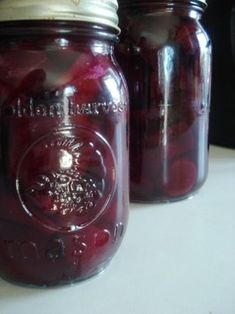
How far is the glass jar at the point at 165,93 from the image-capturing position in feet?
1.67

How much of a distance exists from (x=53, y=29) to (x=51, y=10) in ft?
0.05

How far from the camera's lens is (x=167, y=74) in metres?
0.52

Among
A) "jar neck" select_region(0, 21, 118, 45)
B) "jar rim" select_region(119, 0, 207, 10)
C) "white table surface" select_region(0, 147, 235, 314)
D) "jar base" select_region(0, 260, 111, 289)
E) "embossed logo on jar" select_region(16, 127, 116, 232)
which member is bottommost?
"white table surface" select_region(0, 147, 235, 314)

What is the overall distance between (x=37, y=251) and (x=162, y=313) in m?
0.11

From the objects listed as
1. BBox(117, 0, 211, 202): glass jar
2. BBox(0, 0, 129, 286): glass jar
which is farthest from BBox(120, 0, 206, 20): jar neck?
BBox(0, 0, 129, 286): glass jar

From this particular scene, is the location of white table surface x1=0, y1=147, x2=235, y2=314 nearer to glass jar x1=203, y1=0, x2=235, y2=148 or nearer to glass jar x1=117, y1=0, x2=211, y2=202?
glass jar x1=117, y1=0, x2=211, y2=202

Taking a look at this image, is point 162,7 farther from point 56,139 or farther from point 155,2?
point 56,139

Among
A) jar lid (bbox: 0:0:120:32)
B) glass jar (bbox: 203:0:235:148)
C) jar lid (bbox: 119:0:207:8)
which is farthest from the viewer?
glass jar (bbox: 203:0:235:148)

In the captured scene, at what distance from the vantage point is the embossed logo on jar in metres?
0.35

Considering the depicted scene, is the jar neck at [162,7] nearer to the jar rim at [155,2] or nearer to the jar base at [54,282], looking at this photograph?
the jar rim at [155,2]

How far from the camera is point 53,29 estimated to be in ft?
1.14

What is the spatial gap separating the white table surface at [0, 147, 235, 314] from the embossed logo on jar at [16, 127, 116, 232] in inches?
2.3

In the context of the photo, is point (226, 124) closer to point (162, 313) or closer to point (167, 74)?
point (167, 74)

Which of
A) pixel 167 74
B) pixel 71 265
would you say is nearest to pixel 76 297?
pixel 71 265
